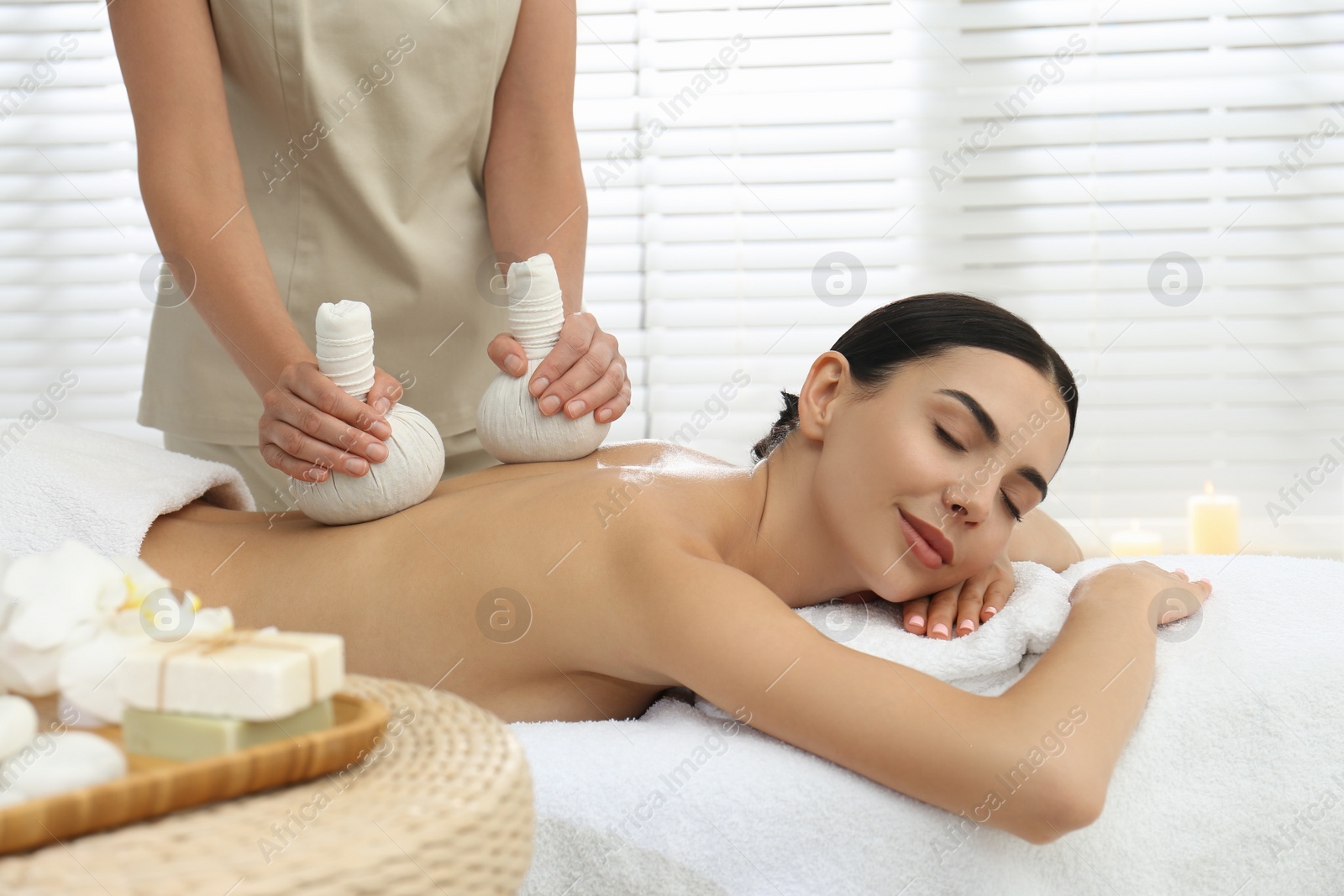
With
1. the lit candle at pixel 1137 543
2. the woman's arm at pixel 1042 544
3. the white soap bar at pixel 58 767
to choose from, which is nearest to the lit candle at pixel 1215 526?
the lit candle at pixel 1137 543

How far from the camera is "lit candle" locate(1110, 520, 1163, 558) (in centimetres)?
198

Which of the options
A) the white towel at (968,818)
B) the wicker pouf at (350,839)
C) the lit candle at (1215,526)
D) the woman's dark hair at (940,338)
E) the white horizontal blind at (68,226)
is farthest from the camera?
the white horizontal blind at (68,226)

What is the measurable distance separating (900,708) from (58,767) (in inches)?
22.2

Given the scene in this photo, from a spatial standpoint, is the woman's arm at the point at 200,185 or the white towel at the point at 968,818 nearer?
the white towel at the point at 968,818

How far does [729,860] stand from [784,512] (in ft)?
1.40

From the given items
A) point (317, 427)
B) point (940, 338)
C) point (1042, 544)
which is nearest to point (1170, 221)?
point (1042, 544)

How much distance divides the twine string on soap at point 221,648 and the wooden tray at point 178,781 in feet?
0.08

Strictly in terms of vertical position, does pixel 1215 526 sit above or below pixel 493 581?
below

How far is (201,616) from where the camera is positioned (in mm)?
A: 552

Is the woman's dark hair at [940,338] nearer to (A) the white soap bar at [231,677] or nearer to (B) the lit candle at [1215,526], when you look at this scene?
(A) the white soap bar at [231,677]

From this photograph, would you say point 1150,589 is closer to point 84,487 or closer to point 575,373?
point 575,373

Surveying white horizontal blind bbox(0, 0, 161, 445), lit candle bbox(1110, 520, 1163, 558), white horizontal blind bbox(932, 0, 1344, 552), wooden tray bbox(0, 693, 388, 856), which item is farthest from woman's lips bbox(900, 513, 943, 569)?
white horizontal blind bbox(0, 0, 161, 445)

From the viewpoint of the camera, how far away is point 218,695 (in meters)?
0.46

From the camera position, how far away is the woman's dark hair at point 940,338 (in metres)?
1.05
